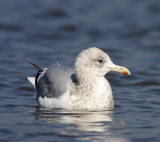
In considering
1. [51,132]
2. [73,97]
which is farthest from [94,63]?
[51,132]

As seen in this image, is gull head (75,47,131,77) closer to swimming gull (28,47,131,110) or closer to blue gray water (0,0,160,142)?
swimming gull (28,47,131,110)

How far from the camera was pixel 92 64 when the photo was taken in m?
8.07

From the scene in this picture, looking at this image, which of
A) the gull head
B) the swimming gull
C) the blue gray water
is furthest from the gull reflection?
the gull head

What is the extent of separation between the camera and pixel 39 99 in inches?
336

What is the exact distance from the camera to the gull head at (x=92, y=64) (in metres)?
8.02

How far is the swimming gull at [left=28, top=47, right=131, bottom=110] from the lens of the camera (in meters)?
7.92

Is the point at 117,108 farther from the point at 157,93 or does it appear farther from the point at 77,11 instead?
the point at 77,11

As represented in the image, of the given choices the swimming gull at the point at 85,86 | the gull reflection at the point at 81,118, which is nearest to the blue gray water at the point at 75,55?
the gull reflection at the point at 81,118

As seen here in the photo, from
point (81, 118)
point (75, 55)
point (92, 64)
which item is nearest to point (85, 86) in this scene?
point (92, 64)

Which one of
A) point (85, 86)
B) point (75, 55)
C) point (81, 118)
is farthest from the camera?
point (75, 55)

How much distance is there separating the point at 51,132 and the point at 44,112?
1281mm

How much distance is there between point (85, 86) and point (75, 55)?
4.93m

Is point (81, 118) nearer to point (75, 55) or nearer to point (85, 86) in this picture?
point (85, 86)

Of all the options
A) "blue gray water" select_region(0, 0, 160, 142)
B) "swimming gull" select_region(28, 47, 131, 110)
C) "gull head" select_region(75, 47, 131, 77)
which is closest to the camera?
"blue gray water" select_region(0, 0, 160, 142)
